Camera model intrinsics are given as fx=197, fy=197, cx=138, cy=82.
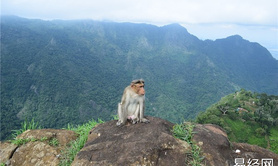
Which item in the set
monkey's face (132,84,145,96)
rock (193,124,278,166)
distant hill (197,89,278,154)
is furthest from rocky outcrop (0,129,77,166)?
distant hill (197,89,278,154)

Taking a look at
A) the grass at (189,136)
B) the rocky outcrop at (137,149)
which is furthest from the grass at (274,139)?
the grass at (189,136)

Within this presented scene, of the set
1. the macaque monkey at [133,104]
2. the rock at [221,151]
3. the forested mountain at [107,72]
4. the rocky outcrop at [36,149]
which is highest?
the macaque monkey at [133,104]

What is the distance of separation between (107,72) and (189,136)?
380 ft

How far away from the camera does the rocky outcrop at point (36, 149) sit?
17.2 ft

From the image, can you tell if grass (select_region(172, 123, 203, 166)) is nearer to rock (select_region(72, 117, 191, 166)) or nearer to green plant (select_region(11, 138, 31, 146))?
rock (select_region(72, 117, 191, 166))

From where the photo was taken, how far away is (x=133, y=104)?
6.59 m

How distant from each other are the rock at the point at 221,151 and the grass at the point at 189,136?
127 mm

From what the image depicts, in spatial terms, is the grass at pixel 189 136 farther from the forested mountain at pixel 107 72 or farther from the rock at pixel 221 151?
the forested mountain at pixel 107 72

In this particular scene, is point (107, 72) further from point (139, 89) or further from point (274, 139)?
point (139, 89)

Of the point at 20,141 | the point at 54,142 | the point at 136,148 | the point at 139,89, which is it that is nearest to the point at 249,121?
the point at 139,89

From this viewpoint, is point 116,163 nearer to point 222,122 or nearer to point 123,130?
point 123,130

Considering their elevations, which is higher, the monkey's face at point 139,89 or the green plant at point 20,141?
the monkey's face at point 139,89

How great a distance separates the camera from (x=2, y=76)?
233 feet

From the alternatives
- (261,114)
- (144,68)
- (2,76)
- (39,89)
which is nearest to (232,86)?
(144,68)
